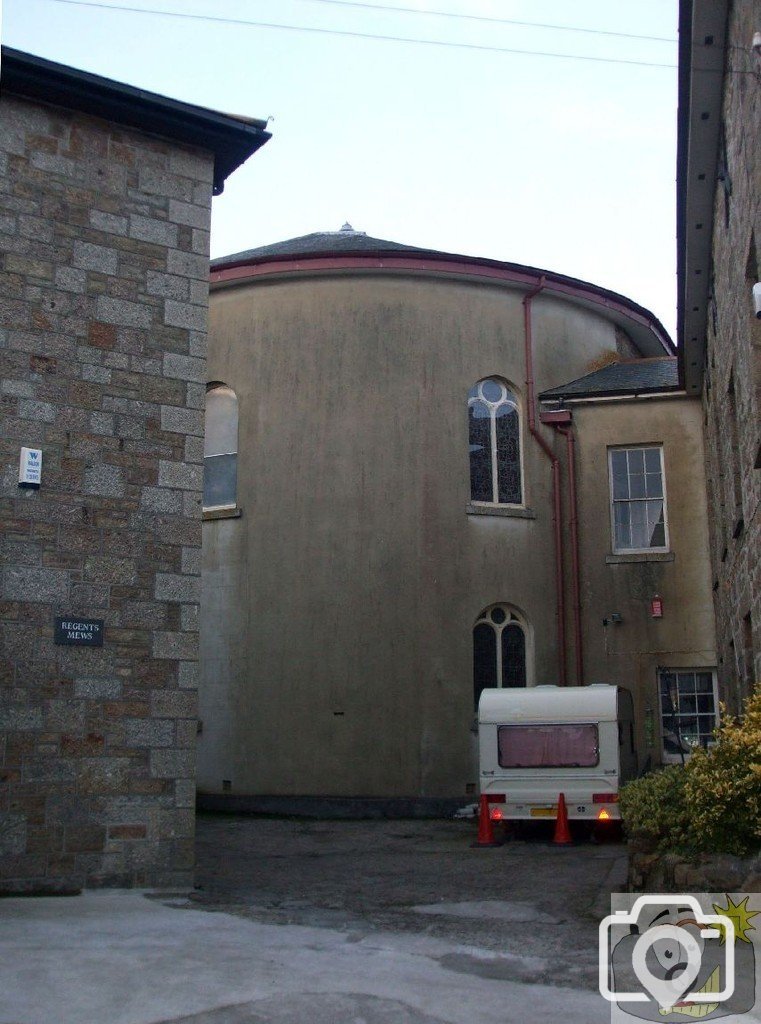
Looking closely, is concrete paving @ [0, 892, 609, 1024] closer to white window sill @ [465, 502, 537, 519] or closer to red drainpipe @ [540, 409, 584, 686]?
red drainpipe @ [540, 409, 584, 686]

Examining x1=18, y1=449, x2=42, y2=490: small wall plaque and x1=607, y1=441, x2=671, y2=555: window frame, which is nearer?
x1=18, y1=449, x2=42, y2=490: small wall plaque

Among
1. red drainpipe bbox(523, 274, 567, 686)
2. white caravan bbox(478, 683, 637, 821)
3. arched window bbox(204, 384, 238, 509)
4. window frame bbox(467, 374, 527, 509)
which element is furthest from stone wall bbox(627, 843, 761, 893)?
arched window bbox(204, 384, 238, 509)

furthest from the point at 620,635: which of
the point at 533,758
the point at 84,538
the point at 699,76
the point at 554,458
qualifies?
the point at 84,538

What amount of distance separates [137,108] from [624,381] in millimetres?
12246

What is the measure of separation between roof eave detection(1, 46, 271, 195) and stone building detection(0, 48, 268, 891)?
0.02m

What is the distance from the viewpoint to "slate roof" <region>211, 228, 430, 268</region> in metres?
21.2

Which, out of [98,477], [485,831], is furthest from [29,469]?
[485,831]

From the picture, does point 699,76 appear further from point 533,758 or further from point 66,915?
point 66,915

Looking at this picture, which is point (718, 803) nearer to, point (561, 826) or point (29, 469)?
point (29, 469)

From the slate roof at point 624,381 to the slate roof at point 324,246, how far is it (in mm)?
3603

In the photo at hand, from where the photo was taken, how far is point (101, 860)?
34.7 feet

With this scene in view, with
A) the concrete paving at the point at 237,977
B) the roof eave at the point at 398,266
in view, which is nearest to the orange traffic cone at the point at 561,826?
the concrete paving at the point at 237,977

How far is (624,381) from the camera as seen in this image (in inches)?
859

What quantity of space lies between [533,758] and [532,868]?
2.79 metres
